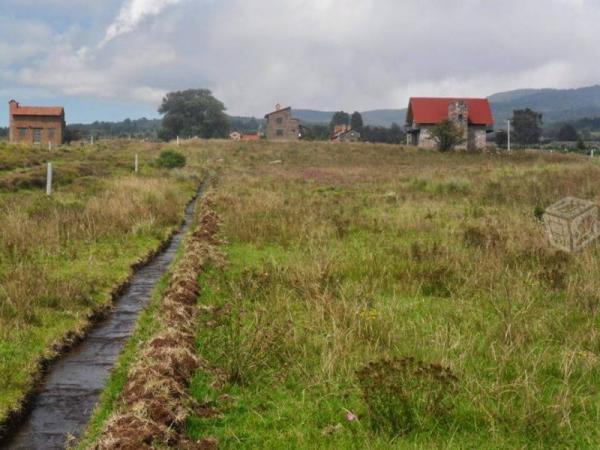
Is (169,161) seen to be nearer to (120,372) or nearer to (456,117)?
(120,372)

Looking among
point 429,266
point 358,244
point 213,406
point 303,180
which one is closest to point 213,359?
point 213,406

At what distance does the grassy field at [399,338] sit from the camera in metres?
5.49

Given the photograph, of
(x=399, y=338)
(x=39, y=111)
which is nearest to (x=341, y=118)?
(x=39, y=111)

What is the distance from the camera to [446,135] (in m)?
67.4

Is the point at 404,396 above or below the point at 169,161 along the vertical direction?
below

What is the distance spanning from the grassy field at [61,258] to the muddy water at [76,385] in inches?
8.3

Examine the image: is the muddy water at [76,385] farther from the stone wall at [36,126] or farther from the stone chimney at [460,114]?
the stone wall at [36,126]

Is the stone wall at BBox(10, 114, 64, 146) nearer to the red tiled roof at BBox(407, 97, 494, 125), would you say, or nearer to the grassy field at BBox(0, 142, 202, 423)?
the red tiled roof at BBox(407, 97, 494, 125)

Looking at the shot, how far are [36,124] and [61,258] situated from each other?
2937 inches

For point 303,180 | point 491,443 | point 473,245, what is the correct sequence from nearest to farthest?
point 491,443 → point 473,245 → point 303,180

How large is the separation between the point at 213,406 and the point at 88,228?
10.2m

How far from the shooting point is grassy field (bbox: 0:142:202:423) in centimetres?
769

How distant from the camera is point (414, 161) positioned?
2223 inches

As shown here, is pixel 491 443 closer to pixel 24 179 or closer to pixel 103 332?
pixel 103 332
